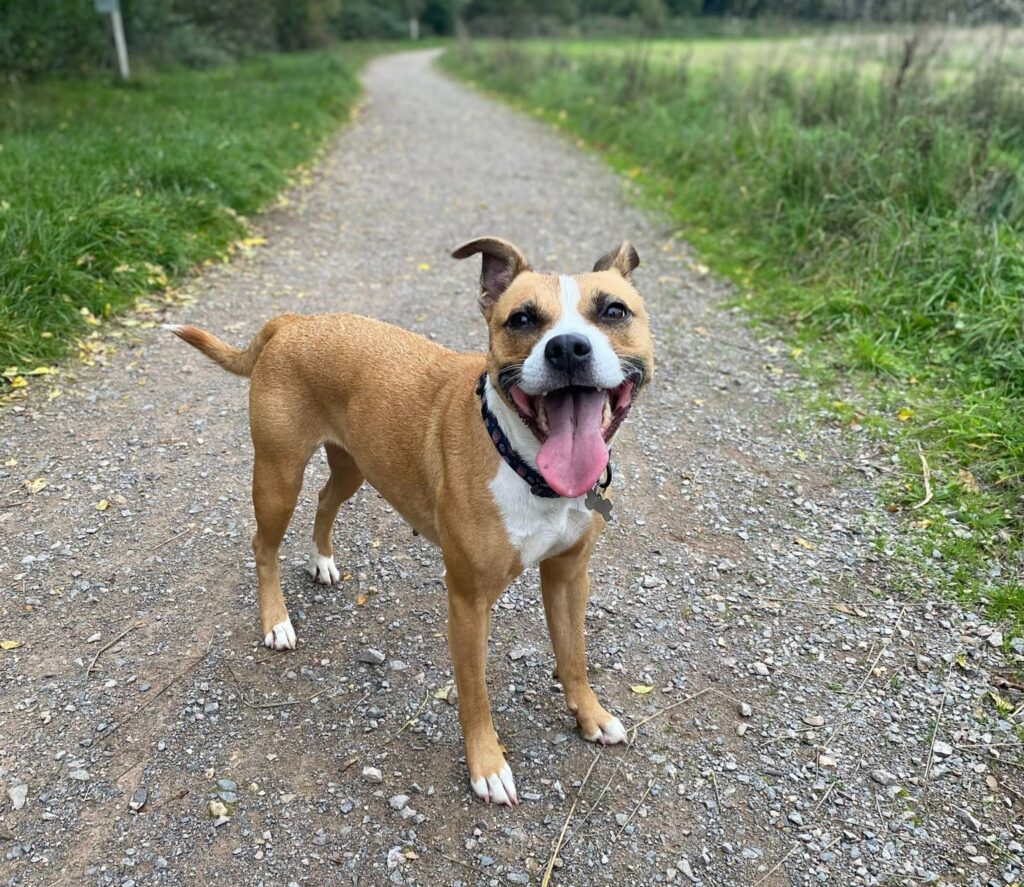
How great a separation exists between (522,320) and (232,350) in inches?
67.2

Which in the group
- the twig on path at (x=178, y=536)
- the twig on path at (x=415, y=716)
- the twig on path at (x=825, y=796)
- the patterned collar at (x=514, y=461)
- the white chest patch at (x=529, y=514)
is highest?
the patterned collar at (x=514, y=461)

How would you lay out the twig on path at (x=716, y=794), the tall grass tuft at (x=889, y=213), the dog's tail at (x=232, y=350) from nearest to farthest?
the twig on path at (x=716, y=794)
the dog's tail at (x=232, y=350)
the tall grass tuft at (x=889, y=213)

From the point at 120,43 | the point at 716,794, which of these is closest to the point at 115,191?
the point at 716,794

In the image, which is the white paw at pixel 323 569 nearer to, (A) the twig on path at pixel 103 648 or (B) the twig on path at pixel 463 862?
(A) the twig on path at pixel 103 648

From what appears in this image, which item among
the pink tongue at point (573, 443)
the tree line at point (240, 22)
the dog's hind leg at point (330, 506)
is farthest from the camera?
the tree line at point (240, 22)

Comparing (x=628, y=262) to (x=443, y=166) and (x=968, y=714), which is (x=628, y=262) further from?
(x=443, y=166)

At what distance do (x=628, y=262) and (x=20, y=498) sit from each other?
3.73 metres

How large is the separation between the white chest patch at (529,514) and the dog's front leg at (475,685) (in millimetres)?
242

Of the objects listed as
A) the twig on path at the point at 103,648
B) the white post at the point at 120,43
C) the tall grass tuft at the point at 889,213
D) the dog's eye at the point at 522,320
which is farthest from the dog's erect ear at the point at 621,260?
the white post at the point at 120,43

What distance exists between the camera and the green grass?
19.7 feet

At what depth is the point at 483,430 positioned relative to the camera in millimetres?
2701

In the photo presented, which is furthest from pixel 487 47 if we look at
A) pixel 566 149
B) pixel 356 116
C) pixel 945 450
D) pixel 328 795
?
pixel 328 795

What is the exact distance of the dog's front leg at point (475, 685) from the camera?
271cm

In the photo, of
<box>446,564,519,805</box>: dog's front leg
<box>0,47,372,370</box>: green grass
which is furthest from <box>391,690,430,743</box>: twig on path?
<box>0,47,372,370</box>: green grass
